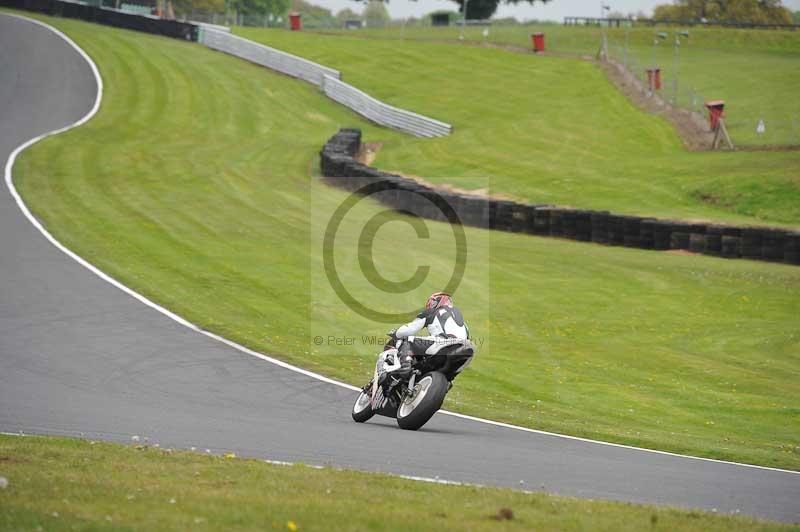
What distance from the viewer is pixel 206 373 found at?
1514cm

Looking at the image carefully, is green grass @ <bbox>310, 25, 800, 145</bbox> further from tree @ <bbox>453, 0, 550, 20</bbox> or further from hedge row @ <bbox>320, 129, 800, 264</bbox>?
tree @ <bbox>453, 0, 550, 20</bbox>

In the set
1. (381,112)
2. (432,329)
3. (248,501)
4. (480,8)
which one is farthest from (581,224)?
(480,8)

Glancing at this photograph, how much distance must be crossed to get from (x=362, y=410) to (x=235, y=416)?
157cm

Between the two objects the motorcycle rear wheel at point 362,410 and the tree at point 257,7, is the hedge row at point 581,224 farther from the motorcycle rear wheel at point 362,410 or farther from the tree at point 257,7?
the tree at point 257,7

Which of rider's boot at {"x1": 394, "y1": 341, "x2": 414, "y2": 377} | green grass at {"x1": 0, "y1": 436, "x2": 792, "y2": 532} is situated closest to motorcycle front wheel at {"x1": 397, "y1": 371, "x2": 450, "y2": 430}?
rider's boot at {"x1": 394, "y1": 341, "x2": 414, "y2": 377}

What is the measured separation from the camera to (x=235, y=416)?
41.4ft

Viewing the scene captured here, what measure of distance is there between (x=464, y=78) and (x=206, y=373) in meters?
44.5

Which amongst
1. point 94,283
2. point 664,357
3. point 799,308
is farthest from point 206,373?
point 799,308

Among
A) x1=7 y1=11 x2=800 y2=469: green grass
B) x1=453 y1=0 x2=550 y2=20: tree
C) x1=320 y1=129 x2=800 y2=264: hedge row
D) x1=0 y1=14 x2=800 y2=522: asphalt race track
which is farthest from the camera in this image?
x1=453 y1=0 x2=550 y2=20: tree

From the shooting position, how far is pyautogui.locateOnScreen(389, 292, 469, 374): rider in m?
12.6

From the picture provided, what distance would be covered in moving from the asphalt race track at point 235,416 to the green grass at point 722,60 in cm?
2897

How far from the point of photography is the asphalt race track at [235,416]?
10.4 metres

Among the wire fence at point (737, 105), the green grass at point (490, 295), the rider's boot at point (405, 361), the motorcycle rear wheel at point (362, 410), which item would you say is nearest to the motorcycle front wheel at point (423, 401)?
the rider's boot at point (405, 361)

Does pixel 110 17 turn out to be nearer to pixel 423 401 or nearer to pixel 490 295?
pixel 490 295
